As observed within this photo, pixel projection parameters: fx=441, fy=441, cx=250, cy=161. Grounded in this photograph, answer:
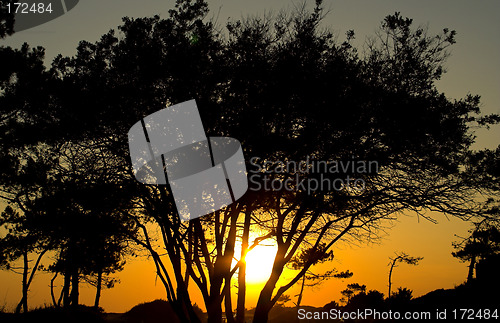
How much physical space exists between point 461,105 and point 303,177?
581cm

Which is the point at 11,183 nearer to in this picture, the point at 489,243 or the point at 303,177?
the point at 303,177

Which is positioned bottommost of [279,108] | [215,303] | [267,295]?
[215,303]

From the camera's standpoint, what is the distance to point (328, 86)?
13938 mm

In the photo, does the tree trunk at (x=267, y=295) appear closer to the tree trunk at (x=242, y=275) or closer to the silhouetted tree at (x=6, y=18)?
the tree trunk at (x=242, y=275)

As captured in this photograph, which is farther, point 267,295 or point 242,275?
point 242,275

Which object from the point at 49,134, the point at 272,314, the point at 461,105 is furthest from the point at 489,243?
the point at 49,134

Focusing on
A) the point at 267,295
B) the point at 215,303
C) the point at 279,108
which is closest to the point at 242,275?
the point at 267,295

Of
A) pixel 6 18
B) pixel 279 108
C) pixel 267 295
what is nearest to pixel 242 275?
pixel 267 295

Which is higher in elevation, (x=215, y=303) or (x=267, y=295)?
(x=267, y=295)

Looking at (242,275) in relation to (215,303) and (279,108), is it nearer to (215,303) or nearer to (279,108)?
(215,303)

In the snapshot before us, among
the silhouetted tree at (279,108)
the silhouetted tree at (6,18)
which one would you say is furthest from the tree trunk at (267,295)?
the silhouetted tree at (6,18)

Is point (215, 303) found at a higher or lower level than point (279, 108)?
lower

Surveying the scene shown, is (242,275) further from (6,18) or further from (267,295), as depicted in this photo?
(6,18)

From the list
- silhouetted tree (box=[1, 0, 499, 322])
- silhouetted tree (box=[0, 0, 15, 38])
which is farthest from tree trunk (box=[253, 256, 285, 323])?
silhouetted tree (box=[0, 0, 15, 38])
